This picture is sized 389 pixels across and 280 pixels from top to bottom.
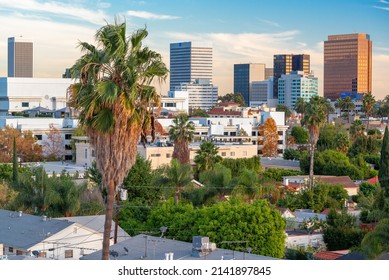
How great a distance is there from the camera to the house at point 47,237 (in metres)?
19.9

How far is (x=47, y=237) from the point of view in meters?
20.5

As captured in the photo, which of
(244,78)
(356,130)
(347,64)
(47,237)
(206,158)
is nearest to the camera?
(47,237)

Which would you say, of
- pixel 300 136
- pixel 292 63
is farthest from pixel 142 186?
pixel 292 63

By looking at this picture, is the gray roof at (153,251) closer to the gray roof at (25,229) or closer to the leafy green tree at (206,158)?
the gray roof at (25,229)

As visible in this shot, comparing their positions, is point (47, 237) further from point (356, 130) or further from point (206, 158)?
point (356, 130)

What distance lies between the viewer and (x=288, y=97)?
495 ft

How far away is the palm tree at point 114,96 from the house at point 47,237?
1015 cm

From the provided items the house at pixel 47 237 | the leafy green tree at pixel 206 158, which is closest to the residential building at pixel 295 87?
the leafy green tree at pixel 206 158

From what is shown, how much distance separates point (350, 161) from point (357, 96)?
227ft

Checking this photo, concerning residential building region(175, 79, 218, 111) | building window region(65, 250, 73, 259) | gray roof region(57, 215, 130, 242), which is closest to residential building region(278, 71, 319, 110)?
residential building region(175, 79, 218, 111)

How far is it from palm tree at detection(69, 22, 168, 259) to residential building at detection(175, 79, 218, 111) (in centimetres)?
12201
